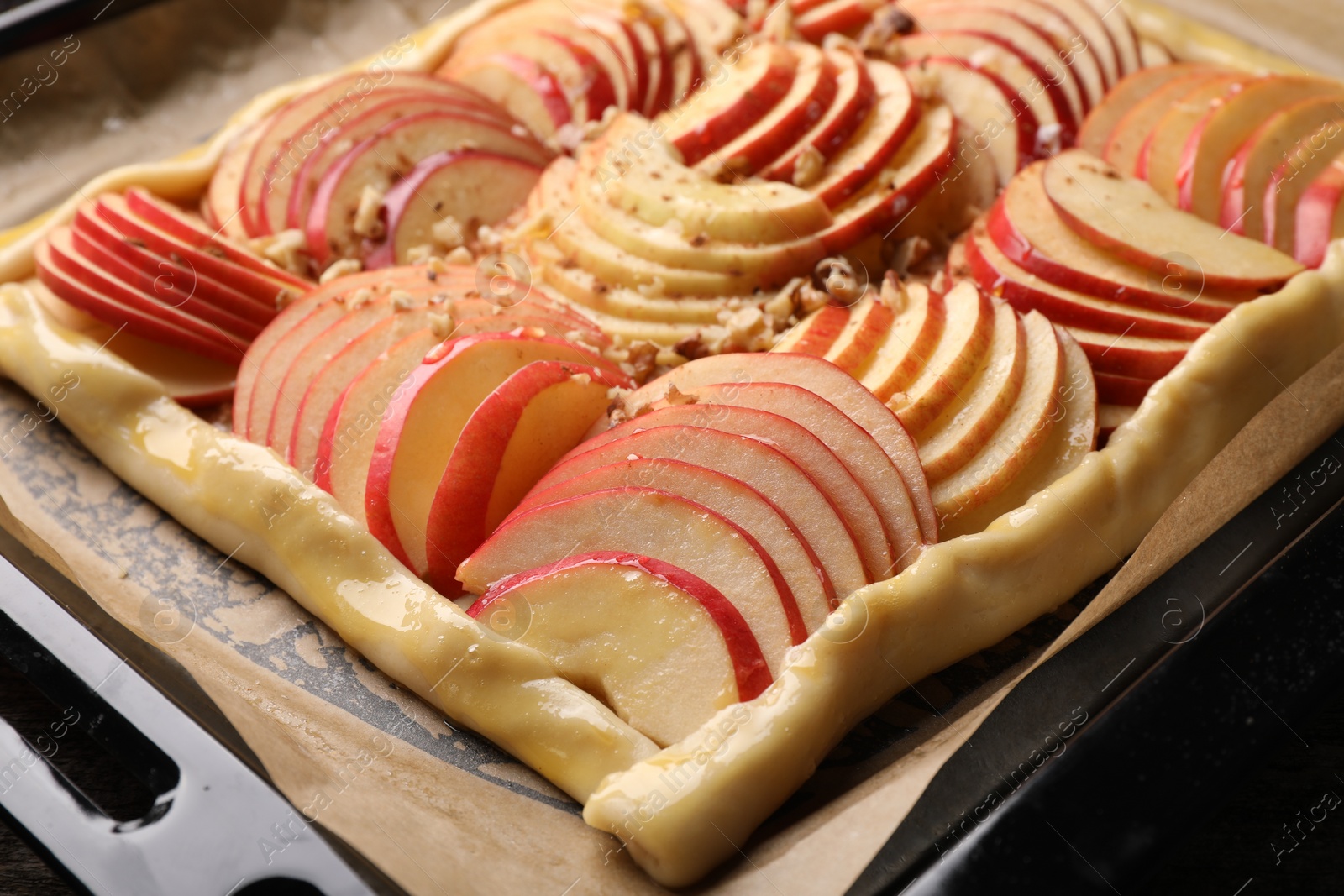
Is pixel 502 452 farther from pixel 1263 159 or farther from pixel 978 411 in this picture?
pixel 1263 159

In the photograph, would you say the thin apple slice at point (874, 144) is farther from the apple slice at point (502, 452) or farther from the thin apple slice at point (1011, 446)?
the apple slice at point (502, 452)

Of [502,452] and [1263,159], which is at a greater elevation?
[502,452]

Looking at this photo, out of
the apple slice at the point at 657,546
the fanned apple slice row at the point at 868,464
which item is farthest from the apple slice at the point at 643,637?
the fanned apple slice row at the point at 868,464

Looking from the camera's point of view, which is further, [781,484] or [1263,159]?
[1263,159]

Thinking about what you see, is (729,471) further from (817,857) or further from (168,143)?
(168,143)

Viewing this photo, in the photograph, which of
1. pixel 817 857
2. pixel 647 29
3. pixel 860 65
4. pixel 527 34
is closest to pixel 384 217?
pixel 527 34

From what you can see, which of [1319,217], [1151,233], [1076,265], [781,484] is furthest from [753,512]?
[1319,217]

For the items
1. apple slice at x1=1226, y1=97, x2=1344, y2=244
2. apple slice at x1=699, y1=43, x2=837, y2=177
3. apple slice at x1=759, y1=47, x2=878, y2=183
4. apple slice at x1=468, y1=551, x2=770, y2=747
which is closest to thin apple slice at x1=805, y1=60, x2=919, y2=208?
apple slice at x1=759, y1=47, x2=878, y2=183
